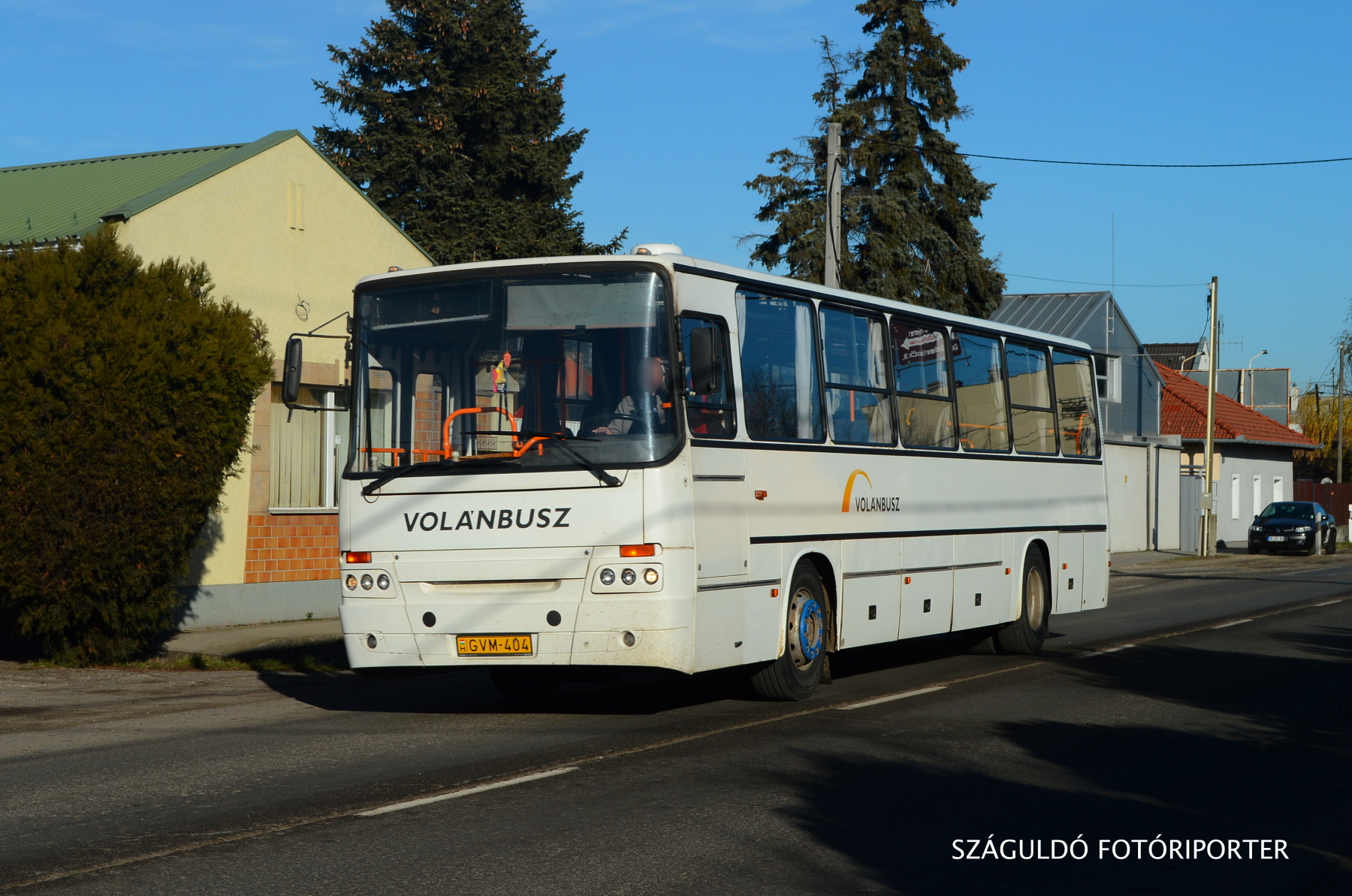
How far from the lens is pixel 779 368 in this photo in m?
10.8

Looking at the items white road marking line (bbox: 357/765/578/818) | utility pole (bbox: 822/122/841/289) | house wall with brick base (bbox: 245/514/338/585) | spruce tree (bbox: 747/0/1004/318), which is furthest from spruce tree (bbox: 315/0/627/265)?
white road marking line (bbox: 357/765/578/818)

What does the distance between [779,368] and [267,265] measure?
9847 millimetres

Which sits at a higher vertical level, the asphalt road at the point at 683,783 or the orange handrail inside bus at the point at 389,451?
the orange handrail inside bus at the point at 389,451

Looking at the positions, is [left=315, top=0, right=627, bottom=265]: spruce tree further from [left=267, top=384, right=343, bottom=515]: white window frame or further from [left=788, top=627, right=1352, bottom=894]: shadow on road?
[left=788, top=627, right=1352, bottom=894]: shadow on road

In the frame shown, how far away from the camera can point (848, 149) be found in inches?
1576

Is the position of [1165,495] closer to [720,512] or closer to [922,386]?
[922,386]

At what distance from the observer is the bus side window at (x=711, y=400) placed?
31.6 ft

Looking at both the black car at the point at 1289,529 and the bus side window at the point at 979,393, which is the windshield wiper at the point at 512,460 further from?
the black car at the point at 1289,529

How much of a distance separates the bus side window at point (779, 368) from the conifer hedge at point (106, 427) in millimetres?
5605

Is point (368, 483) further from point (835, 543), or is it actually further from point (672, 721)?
point (835, 543)

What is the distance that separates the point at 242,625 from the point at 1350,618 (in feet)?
47.2

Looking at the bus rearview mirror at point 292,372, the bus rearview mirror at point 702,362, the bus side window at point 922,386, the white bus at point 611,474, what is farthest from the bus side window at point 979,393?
the bus rearview mirror at point 292,372

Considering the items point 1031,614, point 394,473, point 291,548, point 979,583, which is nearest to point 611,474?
point 394,473

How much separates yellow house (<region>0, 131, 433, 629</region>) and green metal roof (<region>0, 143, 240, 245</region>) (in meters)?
0.04
